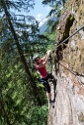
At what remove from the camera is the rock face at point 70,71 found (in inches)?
292

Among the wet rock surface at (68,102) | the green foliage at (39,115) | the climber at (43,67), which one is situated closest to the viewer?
the wet rock surface at (68,102)

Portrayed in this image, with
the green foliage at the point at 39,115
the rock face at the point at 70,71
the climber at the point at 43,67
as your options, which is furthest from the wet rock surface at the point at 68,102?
the green foliage at the point at 39,115

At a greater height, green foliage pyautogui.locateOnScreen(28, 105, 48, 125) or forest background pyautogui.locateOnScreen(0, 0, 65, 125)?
forest background pyautogui.locateOnScreen(0, 0, 65, 125)

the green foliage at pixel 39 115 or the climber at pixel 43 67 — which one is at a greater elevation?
the climber at pixel 43 67

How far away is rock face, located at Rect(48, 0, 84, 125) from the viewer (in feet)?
24.3

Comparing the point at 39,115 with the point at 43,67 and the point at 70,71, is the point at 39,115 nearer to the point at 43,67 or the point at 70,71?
the point at 43,67

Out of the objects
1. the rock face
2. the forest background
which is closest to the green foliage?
the forest background

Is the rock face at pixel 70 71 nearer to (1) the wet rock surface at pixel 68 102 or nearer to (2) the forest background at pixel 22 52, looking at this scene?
(1) the wet rock surface at pixel 68 102

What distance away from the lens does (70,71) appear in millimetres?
8617

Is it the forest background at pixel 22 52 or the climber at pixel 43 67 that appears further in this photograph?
the forest background at pixel 22 52

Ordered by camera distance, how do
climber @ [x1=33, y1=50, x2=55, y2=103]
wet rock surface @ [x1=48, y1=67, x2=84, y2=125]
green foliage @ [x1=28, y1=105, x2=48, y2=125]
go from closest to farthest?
1. wet rock surface @ [x1=48, y1=67, x2=84, y2=125]
2. climber @ [x1=33, y1=50, x2=55, y2=103]
3. green foliage @ [x1=28, y1=105, x2=48, y2=125]

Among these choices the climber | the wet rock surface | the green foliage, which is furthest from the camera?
the green foliage

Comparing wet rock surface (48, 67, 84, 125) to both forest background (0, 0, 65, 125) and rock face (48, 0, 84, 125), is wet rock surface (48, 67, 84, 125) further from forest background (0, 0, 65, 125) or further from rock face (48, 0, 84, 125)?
forest background (0, 0, 65, 125)

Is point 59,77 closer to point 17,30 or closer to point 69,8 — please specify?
point 69,8
